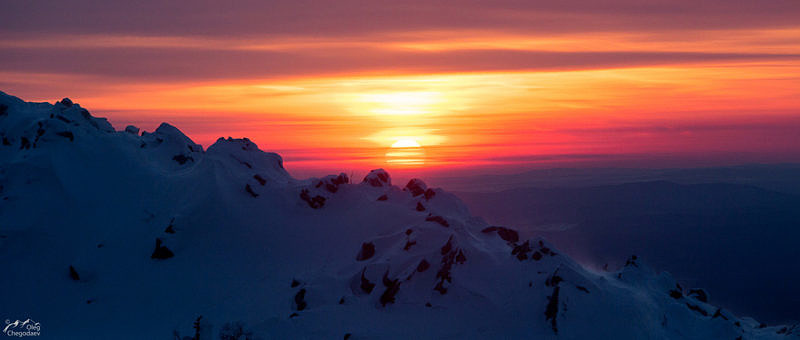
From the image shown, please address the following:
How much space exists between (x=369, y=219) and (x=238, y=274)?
17.3m

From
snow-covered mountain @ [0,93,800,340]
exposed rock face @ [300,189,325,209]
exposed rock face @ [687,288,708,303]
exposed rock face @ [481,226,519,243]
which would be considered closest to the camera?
snow-covered mountain @ [0,93,800,340]

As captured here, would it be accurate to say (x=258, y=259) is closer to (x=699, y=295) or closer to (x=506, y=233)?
(x=506, y=233)

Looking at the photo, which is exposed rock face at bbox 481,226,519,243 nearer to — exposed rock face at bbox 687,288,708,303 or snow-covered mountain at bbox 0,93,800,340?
snow-covered mountain at bbox 0,93,800,340

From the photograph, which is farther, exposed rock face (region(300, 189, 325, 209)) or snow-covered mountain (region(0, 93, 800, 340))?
exposed rock face (region(300, 189, 325, 209))

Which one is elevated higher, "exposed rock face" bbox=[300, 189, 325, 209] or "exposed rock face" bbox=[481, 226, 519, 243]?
"exposed rock face" bbox=[300, 189, 325, 209]

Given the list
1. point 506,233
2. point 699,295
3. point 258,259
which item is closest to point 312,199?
point 258,259

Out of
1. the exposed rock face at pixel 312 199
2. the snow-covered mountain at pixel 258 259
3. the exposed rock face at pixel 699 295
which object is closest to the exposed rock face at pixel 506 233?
the snow-covered mountain at pixel 258 259

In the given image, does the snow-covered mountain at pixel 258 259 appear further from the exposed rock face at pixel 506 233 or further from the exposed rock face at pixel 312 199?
the exposed rock face at pixel 506 233

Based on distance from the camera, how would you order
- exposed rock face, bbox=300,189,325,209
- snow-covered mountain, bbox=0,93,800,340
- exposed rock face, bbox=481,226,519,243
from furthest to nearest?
exposed rock face, bbox=300,189,325,209 → exposed rock face, bbox=481,226,519,243 → snow-covered mountain, bbox=0,93,800,340

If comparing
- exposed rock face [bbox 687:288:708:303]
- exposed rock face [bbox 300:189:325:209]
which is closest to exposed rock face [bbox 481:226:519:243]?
exposed rock face [bbox 300:189:325:209]

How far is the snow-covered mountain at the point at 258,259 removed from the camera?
60.2 m

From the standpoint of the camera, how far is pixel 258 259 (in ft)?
240

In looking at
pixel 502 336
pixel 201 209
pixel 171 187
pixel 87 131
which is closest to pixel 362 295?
pixel 502 336

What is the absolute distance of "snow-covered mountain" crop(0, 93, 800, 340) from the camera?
197 ft
